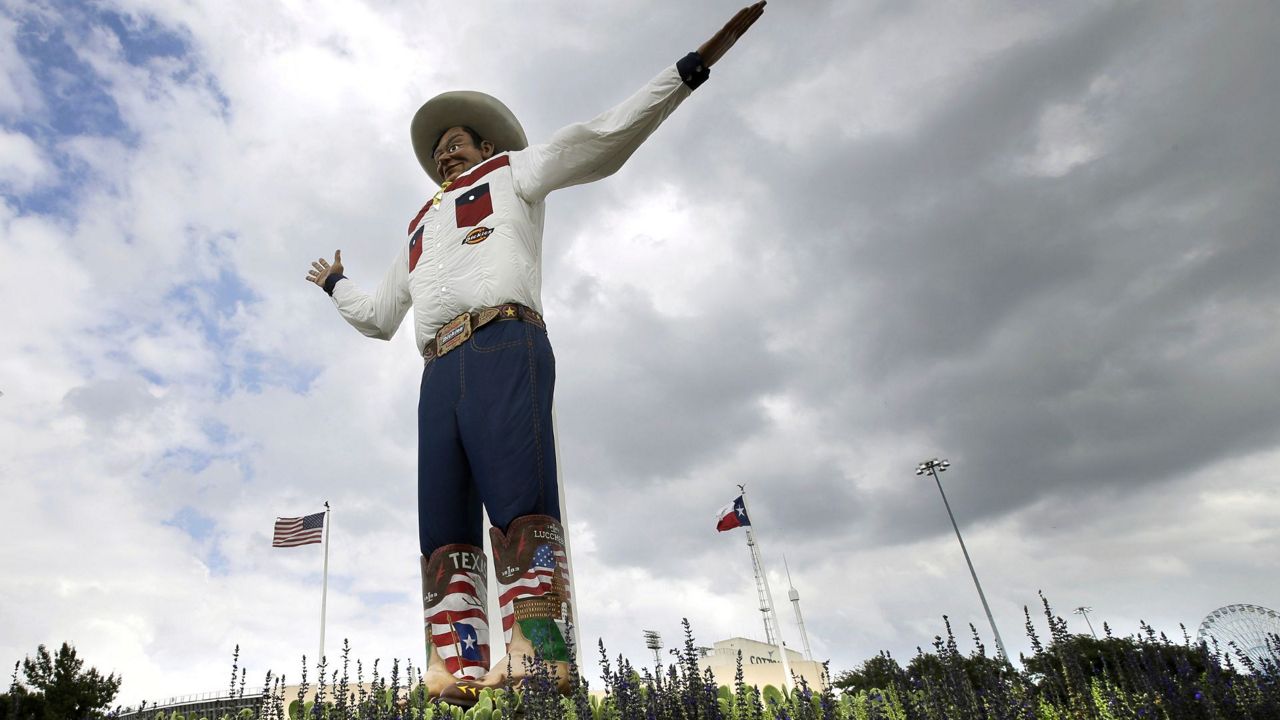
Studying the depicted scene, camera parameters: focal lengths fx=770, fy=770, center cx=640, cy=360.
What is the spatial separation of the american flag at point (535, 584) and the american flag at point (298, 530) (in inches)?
429

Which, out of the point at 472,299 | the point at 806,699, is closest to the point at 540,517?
the point at 472,299

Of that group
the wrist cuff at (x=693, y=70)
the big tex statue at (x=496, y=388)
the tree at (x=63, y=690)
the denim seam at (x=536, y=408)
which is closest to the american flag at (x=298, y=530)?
the tree at (x=63, y=690)

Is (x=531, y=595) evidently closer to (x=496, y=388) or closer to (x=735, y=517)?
(x=496, y=388)

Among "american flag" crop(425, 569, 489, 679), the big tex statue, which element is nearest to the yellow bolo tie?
the big tex statue

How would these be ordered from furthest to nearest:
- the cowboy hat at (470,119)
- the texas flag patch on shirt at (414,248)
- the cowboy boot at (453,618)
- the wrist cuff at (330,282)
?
the wrist cuff at (330,282) → the cowboy hat at (470,119) → the texas flag patch on shirt at (414,248) → the cowboy boot at (453,618)

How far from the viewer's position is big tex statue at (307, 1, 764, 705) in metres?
5.17

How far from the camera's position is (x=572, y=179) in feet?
22.1

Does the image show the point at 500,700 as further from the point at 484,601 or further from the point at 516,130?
the point at 516,130

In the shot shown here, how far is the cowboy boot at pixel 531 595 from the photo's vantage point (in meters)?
4.89

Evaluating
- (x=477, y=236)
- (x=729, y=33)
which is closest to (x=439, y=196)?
(x=477, y=236)

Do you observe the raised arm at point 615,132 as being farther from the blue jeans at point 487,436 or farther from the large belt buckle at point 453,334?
the blue jeans at point 487,436

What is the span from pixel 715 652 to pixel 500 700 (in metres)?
42.3

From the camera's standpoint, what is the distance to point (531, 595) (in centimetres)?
503

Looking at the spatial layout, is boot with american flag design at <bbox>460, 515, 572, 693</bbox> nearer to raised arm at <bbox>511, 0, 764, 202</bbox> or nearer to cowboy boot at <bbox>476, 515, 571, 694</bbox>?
cowboy boot at <bbox>476, 515, 571, 694</bbox>
